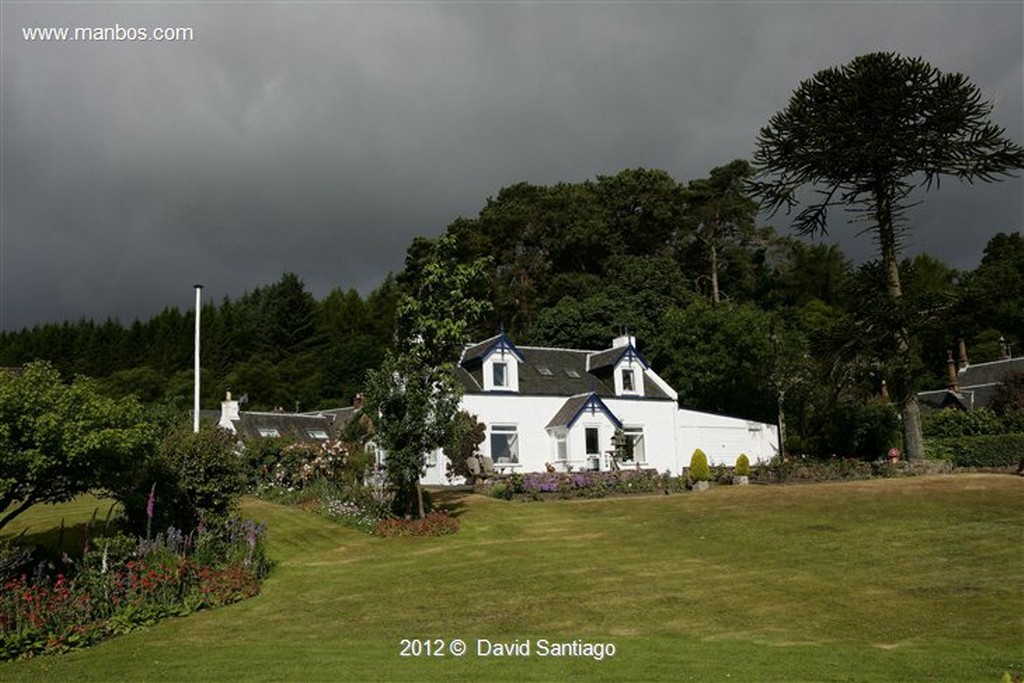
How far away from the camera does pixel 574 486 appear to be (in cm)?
2753

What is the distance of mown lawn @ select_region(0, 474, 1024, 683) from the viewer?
31.1ft

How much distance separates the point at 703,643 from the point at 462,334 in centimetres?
1278

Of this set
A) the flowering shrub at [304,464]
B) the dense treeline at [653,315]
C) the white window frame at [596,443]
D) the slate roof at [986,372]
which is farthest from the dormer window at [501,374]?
the slate roof at [986,372]

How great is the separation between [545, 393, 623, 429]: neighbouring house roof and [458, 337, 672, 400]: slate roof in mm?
989

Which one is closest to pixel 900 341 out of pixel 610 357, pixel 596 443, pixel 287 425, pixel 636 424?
pixel 636 424

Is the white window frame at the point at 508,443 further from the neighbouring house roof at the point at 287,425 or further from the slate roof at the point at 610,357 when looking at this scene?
the neighbouring house roof at the point at 287,425

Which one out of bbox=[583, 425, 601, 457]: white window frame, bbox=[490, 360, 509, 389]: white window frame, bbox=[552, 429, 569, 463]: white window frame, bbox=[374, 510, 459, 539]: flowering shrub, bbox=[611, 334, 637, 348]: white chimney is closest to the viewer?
bbox=[374, 510, 459, 539]: flowering shrub

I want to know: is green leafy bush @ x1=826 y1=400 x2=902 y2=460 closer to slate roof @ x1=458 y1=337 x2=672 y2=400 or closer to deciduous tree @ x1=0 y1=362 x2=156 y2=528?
slate roof @ x1=458 y1=337 x2=672 y2=400

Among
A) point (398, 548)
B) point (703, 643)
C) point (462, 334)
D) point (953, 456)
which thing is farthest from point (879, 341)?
point (703, 643)

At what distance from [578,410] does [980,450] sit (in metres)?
17.8

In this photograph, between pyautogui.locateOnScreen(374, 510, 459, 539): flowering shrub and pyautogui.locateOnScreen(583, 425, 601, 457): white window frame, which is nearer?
pyautogui.locateOnScreen(374, 510, 459, 539): flowering shrub

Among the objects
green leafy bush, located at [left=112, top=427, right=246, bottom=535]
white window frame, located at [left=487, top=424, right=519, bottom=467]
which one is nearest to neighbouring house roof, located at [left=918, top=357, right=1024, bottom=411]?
white window frame, located at [left=487, top=424, right=519, bottom=467]

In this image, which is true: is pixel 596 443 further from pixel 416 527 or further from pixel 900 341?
pixel 416 527

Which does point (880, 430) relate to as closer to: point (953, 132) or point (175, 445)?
point (953, 132)
